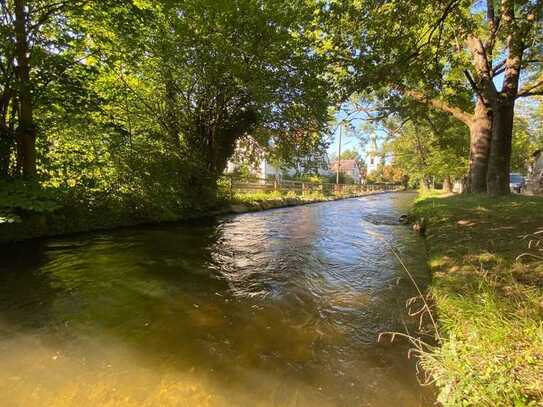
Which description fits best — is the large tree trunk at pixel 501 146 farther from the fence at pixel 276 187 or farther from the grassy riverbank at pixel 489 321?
the fence at pixel 276 187

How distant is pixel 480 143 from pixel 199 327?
1239cm

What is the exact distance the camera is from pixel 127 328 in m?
3.18

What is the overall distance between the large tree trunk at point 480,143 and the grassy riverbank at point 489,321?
23.3ft

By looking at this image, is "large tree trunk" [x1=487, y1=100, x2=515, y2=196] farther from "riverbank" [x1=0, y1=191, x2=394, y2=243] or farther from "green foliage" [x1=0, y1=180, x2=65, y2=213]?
"green foliage" [x1=0, y1=180, x2=65, y2=213]

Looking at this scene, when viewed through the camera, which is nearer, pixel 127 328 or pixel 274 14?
pixel 127 328

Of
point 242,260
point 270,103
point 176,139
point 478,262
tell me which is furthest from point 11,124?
point 478,262

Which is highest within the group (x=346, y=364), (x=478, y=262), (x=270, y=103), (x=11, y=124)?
(x=270, y=103)

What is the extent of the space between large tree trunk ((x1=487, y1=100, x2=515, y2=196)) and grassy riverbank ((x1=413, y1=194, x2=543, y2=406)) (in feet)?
16.5

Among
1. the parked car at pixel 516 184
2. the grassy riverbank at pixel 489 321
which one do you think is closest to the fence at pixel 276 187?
the grassy riverbank at pixel 489 321

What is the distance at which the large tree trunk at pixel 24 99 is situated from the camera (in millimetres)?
5906

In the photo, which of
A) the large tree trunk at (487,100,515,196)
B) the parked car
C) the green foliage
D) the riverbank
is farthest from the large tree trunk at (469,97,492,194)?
the green foliage

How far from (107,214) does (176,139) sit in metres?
3.94

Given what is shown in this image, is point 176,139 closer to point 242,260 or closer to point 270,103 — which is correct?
point 270,103

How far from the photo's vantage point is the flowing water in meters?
2.30
